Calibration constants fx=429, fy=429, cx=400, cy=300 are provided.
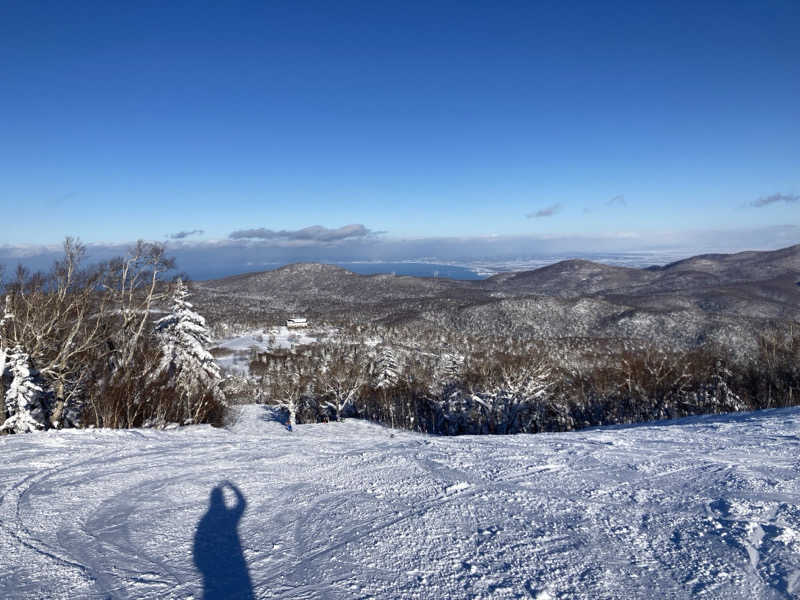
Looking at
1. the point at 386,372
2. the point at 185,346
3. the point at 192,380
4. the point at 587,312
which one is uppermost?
the point at 185,346

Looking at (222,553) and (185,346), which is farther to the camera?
(185,346)

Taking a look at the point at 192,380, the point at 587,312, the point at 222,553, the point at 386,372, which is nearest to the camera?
the point at 222,553

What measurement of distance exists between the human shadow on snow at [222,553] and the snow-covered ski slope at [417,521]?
0.02 metres

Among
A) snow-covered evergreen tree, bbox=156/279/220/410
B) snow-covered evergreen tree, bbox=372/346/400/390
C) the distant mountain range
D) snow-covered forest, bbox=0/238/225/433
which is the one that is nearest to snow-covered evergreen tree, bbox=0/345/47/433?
snow-covered forest, bbox=0/238/225/433

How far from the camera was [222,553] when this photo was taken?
12.3 ft

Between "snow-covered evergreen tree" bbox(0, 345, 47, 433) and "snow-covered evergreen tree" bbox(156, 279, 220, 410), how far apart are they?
996 cm

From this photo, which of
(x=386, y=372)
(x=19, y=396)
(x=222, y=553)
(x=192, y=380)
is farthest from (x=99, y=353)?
(x=386, y=372)

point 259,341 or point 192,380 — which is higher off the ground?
point 192,380

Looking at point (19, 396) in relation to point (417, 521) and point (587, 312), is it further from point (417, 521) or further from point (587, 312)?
point (587, 312)

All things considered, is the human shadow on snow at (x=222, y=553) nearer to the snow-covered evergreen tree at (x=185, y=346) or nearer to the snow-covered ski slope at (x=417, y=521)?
the snow-covered ski slope at (x=417, y=521)

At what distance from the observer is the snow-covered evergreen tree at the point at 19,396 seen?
401 inches

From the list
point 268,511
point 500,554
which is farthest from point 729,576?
point 268,511

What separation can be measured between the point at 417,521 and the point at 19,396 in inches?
452

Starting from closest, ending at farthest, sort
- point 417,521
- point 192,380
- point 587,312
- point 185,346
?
point 417,521, point 192,380, point 185,346, point 587,312
